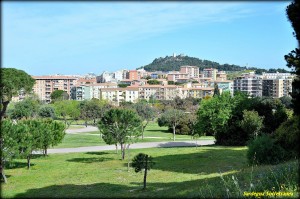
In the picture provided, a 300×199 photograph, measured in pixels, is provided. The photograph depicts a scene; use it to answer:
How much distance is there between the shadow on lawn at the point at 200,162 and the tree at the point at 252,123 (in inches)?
250

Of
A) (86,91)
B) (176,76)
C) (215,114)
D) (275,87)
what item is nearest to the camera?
(215,114)

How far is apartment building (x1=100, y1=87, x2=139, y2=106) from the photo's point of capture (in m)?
118

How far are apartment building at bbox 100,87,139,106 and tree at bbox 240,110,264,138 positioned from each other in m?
83.9

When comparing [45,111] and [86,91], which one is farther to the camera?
[86,91]

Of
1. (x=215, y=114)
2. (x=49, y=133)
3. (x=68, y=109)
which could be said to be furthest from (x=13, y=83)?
(x=68, y=109)

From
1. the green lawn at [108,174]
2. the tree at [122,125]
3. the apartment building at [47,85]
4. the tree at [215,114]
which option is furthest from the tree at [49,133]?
the apartment building at [47,85]

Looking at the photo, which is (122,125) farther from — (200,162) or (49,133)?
(200,162)

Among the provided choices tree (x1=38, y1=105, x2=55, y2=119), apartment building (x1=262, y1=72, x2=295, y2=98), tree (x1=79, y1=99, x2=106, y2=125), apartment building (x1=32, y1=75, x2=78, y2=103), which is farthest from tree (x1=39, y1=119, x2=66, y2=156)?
apartment building (x1=32, y1=75, x2=78, y2=103)

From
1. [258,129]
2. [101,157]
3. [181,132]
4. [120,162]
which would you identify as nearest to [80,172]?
[120,162]

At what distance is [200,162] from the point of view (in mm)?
23812

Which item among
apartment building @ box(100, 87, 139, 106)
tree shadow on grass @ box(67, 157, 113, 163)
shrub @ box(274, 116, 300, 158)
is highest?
apartment building @ box(100, 87, 139, 106)

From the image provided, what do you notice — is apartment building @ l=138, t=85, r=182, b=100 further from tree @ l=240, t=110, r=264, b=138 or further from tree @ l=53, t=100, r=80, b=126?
tree @ l=240, t=110, r=264, b=138

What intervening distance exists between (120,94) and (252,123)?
8846cm

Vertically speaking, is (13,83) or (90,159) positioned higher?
(13,83)
